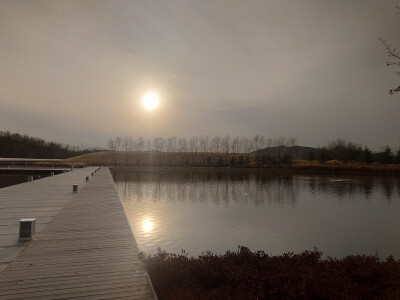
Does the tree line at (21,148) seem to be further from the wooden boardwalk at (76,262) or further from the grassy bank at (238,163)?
the wooden boardwalk at (76,262)

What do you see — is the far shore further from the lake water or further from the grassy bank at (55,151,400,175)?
the lake water

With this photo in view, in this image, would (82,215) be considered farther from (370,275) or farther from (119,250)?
(370,275)

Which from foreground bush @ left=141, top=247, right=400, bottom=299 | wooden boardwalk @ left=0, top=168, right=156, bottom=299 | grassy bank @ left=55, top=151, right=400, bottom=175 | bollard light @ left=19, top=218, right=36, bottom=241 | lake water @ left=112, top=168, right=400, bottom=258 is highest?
grassy bank @ left=55, top=151, right=400, bottom=175

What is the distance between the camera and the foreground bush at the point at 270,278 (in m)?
5.00

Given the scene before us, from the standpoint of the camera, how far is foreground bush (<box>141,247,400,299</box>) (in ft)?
16.4

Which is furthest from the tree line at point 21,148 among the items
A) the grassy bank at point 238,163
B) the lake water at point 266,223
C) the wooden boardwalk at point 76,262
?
the wooden boardwalk at point 76,262

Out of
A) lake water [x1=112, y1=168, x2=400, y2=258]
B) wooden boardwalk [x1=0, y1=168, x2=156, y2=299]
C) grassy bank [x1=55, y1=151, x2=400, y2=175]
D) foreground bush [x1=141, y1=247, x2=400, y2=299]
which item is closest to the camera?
wooden boardwalk [x1=0, y1=168, x2=156, y2=299]

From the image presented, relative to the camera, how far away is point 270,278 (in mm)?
5570

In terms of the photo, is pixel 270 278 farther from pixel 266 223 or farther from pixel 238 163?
pixel 238 163

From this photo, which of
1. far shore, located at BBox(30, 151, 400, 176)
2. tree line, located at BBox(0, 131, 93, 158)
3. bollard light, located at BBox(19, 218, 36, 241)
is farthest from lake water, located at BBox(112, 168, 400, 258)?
tree line, located at BBox(0, 131, 93, 158)

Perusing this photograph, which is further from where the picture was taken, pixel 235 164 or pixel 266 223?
pixel 235 164

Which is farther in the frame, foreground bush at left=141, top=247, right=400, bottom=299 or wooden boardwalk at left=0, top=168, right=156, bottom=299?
foreground bush at left=141, top=247, right=400, bottom=299

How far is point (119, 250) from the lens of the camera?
6000 millimetres

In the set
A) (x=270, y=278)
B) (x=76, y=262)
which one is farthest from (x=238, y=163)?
(x=76, y=262)
